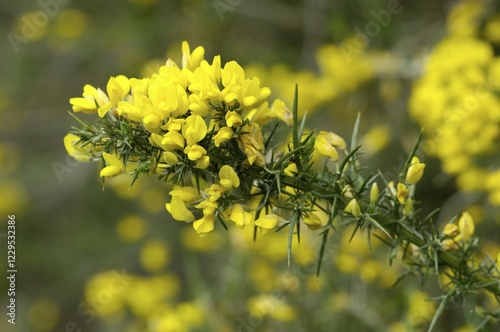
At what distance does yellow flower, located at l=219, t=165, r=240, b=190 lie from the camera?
1205 mm

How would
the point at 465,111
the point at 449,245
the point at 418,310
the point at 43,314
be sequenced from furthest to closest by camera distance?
1. the point at 43,314
2. the point at 465,111
3. the point at 418,310
4. the point at 449,245

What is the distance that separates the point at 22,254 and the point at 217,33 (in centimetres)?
218

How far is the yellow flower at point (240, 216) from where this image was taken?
123cm

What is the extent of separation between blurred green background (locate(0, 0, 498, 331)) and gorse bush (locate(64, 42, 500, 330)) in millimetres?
784

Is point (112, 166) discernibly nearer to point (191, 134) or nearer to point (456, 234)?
point (191, 134)

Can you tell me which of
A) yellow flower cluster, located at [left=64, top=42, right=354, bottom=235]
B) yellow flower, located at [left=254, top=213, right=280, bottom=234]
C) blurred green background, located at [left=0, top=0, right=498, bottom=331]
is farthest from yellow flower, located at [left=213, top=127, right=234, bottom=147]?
blurred green background, located at [left=0, top=0, right=498, bottom=331]

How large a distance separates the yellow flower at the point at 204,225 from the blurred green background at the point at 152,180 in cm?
104

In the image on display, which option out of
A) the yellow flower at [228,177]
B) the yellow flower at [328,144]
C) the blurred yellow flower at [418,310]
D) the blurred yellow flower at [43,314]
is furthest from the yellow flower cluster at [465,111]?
the blurred yellow flower at [43,314]

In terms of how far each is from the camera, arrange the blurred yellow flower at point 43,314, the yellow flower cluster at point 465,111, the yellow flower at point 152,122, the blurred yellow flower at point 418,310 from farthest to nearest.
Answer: the blurred yellow flower at point 43,314 < the yellow flower cluster at point 465,111 < the blurred yellow flower at point 418,310 < the yellow flower at point 152,122

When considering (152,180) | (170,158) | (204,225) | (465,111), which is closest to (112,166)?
(170,158)

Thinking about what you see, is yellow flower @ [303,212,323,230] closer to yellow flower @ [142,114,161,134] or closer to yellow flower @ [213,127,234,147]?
yellow flower @ [213,127,234,147]

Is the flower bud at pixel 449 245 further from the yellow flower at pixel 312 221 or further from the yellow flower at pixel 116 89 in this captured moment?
the yellow flower at pixel 116 89

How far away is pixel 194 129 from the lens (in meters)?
1.17

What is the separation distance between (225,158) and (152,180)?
8.21ft
